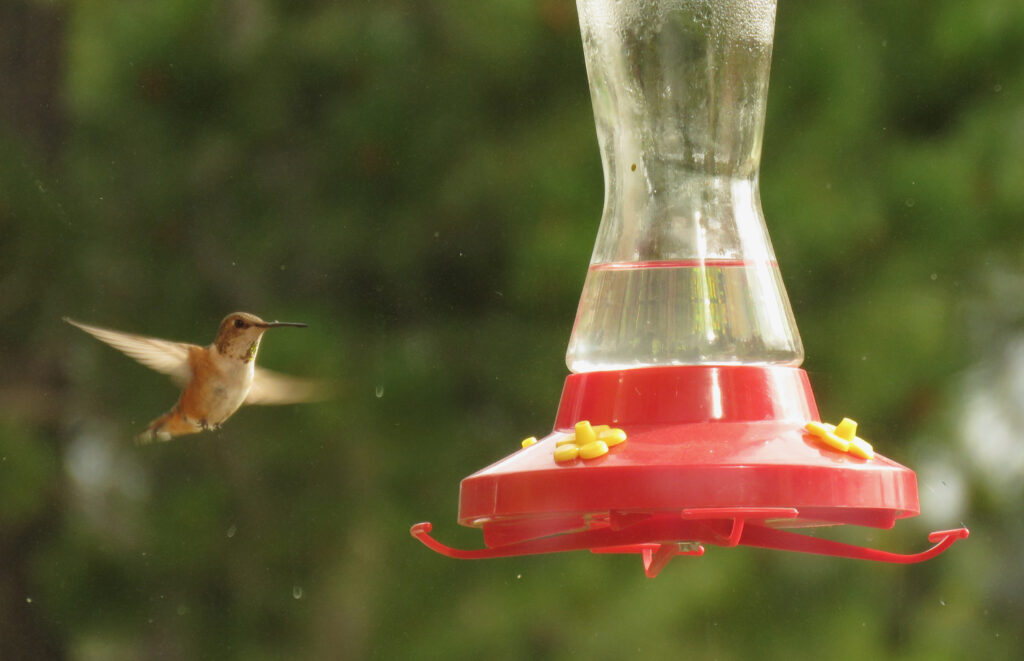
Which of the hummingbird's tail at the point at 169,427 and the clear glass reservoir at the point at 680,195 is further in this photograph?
the hummingbird's tail at the point at 169,427

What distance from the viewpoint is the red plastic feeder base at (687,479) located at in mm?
1576

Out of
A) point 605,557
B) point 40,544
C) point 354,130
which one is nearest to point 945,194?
point 605,557

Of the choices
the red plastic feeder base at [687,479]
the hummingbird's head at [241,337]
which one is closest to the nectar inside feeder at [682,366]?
the red plastic feeder base at [687,479]

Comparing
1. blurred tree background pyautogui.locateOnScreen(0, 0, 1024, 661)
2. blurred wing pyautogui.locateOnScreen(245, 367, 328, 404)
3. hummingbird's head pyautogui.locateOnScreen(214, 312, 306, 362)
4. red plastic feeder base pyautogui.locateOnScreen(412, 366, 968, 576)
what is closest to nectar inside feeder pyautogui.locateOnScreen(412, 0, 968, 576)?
red plastic feeder base pyautogui.locateOnScreen(412, 366, 968, 576)

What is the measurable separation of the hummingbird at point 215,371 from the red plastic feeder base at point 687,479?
1108 millimetres

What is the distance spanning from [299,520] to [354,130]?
1260mm

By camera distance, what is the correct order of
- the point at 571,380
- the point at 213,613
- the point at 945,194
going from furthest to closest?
the point at 213,613, the point at 945,194, the point at 571,380

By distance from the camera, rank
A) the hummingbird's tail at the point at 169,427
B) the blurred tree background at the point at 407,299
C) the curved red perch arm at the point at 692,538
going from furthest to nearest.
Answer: the blurred tree background at the point at 407,299 → the hummingbird's tail at the point at 169,427 → the curved red perch arm at the point at 692,538

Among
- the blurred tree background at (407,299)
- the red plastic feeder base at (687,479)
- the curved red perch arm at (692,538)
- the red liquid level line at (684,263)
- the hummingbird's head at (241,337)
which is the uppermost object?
the red liquid level line at (684,263)

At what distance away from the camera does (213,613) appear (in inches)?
173

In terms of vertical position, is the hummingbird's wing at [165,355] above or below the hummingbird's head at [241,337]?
below

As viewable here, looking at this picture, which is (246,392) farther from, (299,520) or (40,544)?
(40,544)

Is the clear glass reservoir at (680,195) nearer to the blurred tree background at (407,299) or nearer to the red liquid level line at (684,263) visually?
the red liquid level line at (684,263)

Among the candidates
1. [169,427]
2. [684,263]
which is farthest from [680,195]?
[169,427]
